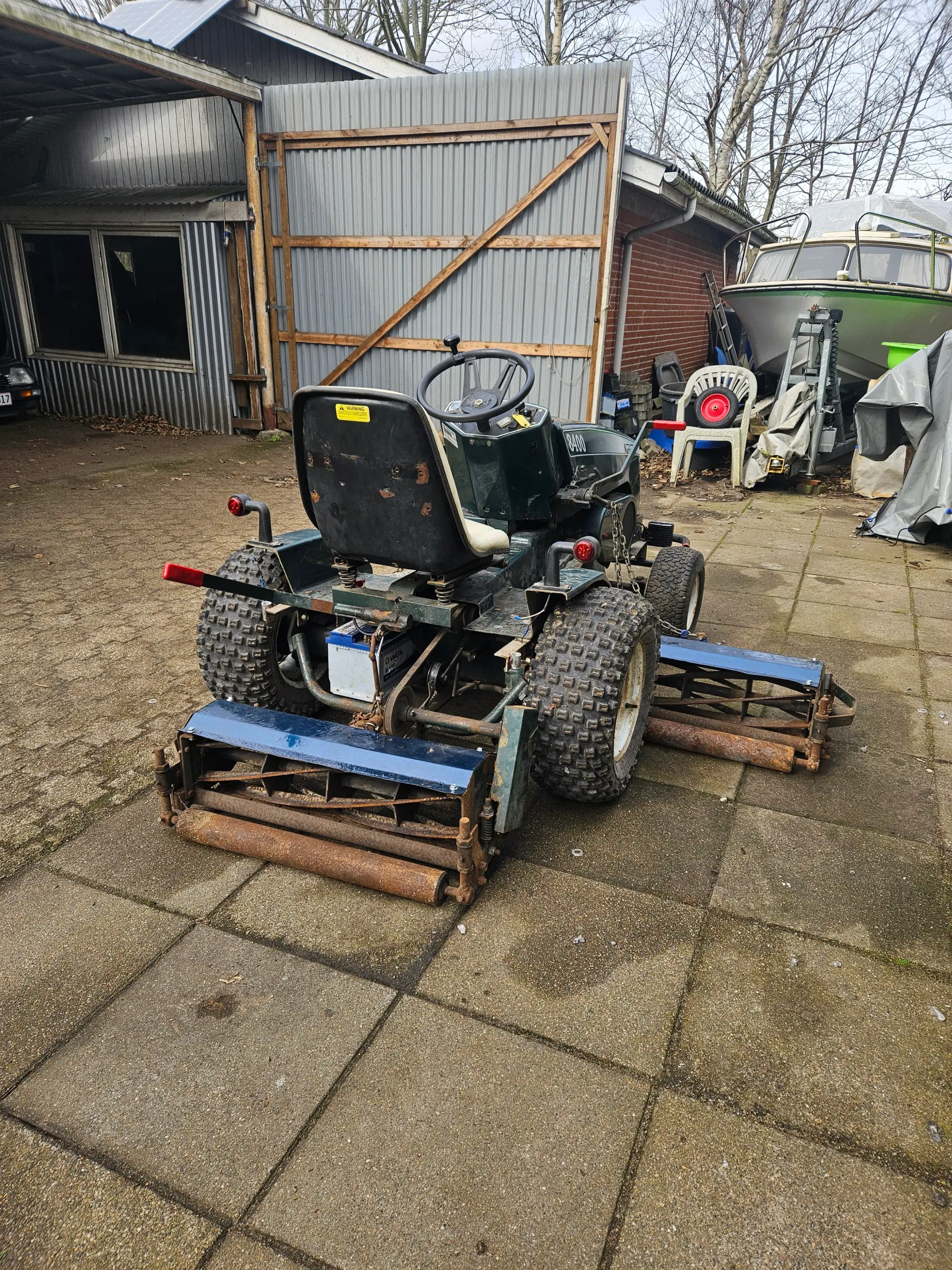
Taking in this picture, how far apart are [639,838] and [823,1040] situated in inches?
37.1

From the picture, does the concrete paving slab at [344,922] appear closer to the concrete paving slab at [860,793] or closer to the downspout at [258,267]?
the concrete paving slab at [860,793]

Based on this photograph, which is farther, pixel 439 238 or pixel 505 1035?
pixel 439 238

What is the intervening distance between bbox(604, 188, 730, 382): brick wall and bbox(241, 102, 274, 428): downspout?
166 inches

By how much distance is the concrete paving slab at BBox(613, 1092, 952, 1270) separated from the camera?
1620 mm

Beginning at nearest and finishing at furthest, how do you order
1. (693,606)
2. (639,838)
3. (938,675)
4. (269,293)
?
1. (639,838)
2. (938,675)
3. (693,606)
4. (269,293)

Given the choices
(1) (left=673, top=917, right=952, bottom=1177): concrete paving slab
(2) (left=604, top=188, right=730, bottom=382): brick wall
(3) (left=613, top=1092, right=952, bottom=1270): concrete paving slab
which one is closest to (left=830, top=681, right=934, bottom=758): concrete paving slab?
(1) (left=673, top=917, right=952, bottom=1177): concrete paving slab

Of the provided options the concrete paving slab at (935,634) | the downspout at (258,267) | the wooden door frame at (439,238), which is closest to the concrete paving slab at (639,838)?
the concrete paving slab at (935,634)

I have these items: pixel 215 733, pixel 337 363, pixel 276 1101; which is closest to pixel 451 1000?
pixel 276 1101

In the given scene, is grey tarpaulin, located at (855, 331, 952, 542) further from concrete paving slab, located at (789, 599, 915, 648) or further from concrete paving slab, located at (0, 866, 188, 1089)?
concrete paving slab, located at (0, 866, 188, 1089)

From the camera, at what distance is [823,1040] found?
2.12 meters

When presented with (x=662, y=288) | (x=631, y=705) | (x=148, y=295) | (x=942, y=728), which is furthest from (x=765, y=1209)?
(x=148, y=295)

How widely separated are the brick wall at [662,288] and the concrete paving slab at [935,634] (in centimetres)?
540

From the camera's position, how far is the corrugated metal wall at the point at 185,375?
34.0 feet

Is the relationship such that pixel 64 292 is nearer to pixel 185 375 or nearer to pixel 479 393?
pixel 185 375
